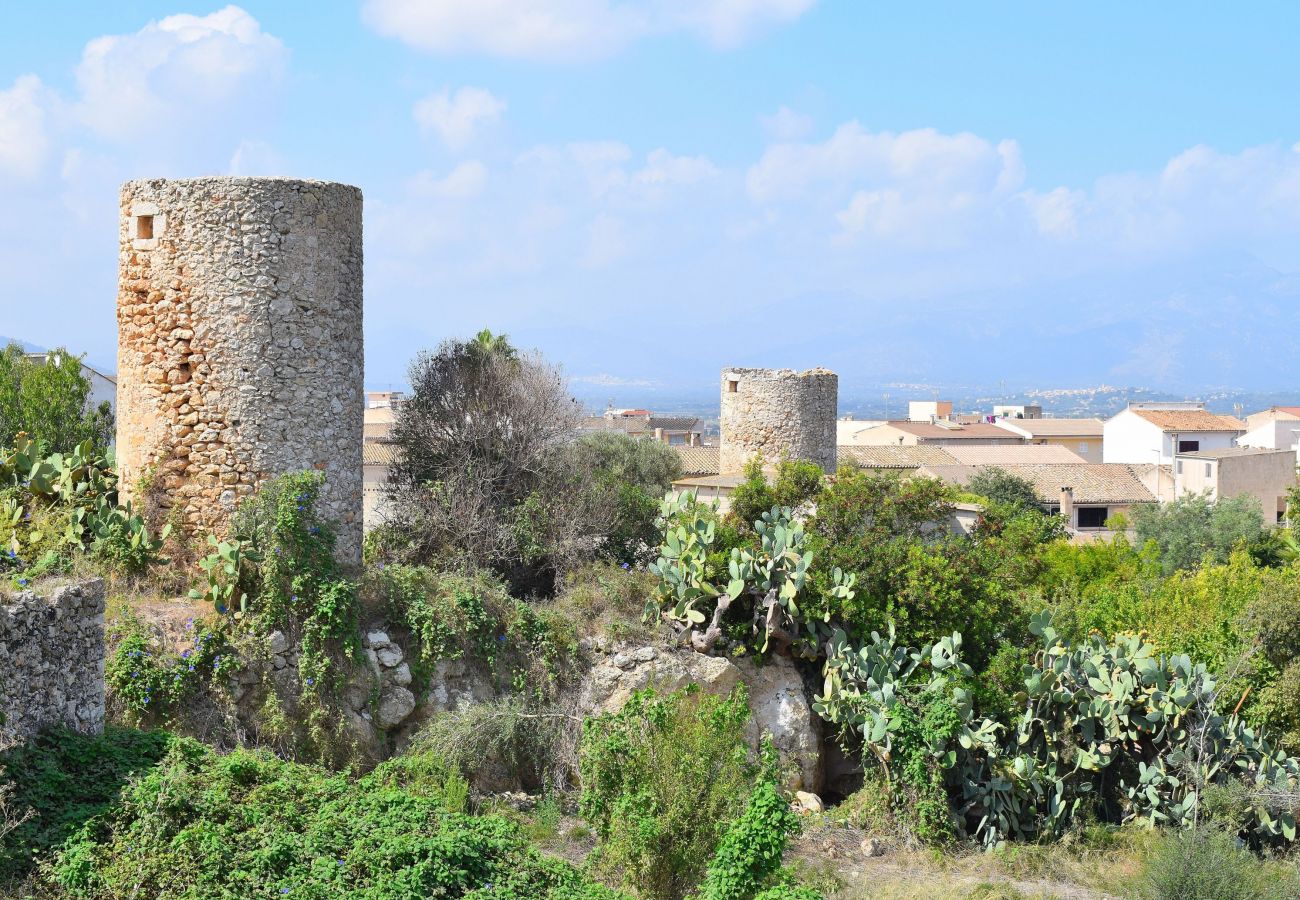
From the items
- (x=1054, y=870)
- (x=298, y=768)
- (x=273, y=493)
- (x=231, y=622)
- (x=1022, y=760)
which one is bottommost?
(x=1054, y=870)

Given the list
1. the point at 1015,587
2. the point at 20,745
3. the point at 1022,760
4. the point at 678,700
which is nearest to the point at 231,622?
the point at 20,745

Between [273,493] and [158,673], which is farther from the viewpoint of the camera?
[273,493]

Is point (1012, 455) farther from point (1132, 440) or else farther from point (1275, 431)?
point (1275, 431)

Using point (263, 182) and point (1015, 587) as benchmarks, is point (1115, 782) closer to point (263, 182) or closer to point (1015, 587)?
point (1015, 587)

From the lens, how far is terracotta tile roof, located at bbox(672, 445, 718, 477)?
3850 cm

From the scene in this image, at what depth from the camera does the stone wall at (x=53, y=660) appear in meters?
7.75

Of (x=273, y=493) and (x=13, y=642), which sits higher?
(x=273, y=493)

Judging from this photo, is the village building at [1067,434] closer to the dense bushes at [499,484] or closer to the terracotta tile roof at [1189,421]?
the terracotta tile roof at [1189,421]

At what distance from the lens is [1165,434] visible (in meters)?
61.7

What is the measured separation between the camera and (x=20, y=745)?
779 centimetres

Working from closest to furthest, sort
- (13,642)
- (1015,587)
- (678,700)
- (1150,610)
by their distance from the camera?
(13,642) → (678,700) → (1015,587) → (1150,610)

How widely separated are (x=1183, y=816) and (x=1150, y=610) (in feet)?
23.5

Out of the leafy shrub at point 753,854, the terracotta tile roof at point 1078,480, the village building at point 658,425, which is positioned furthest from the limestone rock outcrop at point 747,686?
the village building at point 658,425

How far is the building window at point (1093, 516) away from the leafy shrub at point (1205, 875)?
32188mm
